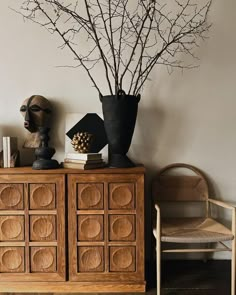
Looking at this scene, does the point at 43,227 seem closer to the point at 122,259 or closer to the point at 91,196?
the point at 91,196

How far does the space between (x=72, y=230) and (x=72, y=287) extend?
37 cm

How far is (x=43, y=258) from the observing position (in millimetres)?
2141

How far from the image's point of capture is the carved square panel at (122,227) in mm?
2127

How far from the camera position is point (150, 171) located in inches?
99.0

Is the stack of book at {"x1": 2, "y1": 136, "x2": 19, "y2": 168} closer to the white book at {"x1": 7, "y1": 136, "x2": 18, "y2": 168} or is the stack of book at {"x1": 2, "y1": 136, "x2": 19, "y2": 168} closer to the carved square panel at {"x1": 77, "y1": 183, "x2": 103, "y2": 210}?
the white book at {"x1": 7, "y1": 136, "x2": 18, "y2": 168}

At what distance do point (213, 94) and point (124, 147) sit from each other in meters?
0.81

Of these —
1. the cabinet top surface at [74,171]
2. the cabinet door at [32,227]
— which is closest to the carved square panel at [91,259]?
the cabinet door at [32,227]

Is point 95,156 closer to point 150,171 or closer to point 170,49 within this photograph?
Result: point 150,171

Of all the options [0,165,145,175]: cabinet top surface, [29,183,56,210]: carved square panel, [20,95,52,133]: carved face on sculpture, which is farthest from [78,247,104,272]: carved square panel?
[20,95,52,133]: carved face on sculpture

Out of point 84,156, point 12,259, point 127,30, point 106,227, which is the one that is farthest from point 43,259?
point 127,30

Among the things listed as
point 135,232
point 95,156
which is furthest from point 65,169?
point 135,232

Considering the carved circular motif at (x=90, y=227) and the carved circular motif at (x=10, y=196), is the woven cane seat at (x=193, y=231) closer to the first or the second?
the carved circular motif at (x=90, y=227)

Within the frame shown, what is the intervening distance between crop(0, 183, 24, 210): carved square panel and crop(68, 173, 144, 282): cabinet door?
12.2 inches

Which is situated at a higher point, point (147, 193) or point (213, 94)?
point (213, 94)
